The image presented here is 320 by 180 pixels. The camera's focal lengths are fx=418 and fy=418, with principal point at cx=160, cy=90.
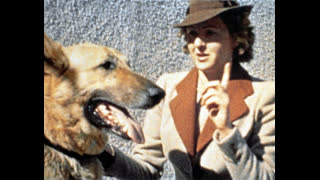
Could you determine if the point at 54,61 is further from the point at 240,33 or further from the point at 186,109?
the point at 240,33

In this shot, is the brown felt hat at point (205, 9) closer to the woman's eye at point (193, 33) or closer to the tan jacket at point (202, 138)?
the woman's eye at point (193, 33)

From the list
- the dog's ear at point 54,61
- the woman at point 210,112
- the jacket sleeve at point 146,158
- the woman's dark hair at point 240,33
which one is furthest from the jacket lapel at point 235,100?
the dog's ear at point 54,61

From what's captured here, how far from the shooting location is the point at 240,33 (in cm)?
334

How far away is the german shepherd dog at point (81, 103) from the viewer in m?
2.96

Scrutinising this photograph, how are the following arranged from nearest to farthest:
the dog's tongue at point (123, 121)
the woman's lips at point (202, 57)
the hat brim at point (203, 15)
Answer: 1. the dog's tongue at point (123, 121)
2. the hat brim at point (203, 15)
3. the woman's lips at point (202, 57)

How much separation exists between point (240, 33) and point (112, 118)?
1.22 metres

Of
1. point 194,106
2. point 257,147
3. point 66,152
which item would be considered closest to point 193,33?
point 194,106

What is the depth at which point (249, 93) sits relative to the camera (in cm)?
329

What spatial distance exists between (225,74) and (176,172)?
0.88m

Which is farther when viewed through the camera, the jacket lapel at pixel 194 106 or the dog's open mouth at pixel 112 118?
the jacket lapel at pixel 194 106

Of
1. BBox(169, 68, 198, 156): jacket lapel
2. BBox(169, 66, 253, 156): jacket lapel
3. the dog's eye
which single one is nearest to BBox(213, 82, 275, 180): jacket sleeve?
BBox(169, 66, 253, 156): jacket lapel

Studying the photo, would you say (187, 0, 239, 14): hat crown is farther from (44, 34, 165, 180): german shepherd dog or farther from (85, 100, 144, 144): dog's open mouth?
(85, 100, 144, 144): dog's open mouth

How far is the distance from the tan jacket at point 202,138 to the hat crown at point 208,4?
50 centimetres

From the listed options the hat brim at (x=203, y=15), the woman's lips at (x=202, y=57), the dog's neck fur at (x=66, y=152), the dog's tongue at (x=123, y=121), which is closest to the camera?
the dog's neck fur at (x=66, y=152)
